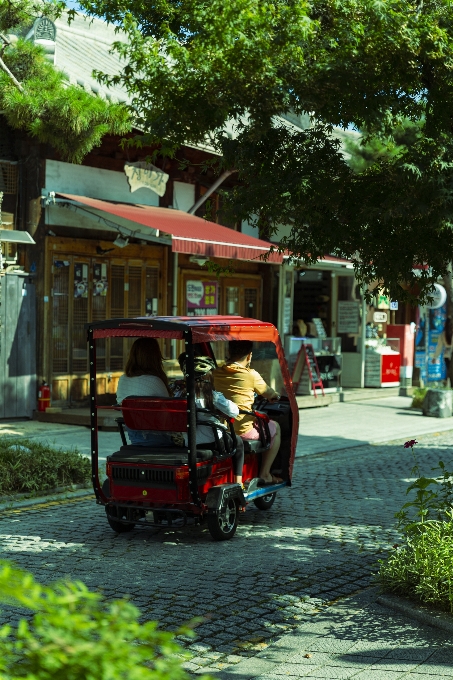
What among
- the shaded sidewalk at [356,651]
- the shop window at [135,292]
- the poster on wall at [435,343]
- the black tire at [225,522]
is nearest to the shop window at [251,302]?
the shop window at [135,292]

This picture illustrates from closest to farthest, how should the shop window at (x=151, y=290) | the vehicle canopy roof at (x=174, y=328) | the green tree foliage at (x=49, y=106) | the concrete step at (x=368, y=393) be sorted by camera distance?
the vehicle canopy roof at (x=174, y=328)
the green tree foliage at (x=49, y=106)
the shop window at (x=151, y=290)
the concrete step at (x=368, y=393)

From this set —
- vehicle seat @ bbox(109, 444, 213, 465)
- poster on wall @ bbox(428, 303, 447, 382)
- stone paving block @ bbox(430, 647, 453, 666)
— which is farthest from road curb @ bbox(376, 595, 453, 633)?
poster on wall @ bbox(428, 303, 447, 382)

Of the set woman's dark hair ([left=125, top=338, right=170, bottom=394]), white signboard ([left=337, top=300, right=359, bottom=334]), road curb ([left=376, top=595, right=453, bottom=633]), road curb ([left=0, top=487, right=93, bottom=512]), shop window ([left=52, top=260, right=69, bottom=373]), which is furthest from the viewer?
white signboard ([left=337, top=300, right=359, bottom=334])

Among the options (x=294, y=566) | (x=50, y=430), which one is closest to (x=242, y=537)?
(x=294, y=566)

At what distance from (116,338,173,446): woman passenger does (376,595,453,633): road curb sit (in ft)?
8.90

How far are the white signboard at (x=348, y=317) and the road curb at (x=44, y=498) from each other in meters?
14.7

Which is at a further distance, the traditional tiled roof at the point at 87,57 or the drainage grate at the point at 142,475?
the traditional tiled roof at the point at 87,57

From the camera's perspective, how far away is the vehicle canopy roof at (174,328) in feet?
25.5

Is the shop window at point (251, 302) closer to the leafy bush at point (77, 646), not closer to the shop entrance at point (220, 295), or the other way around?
the shop entrance at point (220, 295)

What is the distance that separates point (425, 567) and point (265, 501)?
3.50m

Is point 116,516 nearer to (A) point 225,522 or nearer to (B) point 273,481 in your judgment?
(A) point 225,522

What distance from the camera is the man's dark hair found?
8.84 m

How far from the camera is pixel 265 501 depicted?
9539 mm

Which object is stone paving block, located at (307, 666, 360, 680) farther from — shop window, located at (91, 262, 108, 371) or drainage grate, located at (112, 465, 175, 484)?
shop window, located at (91, 262, 108, 371)
